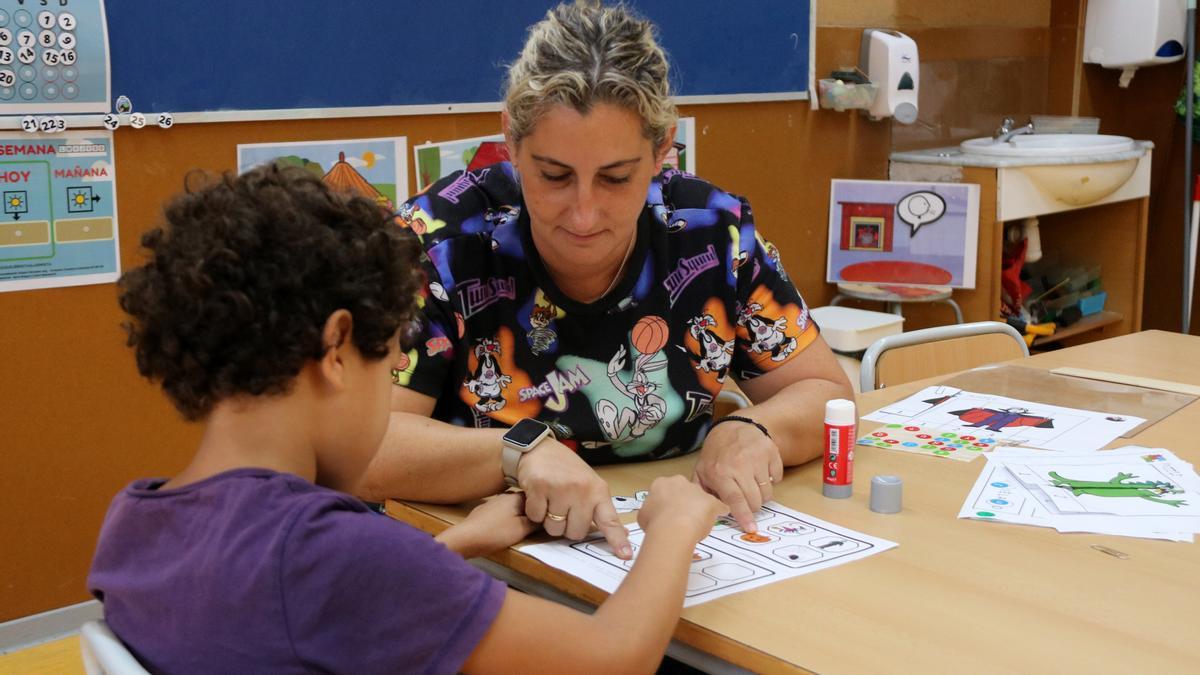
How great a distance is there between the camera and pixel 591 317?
5.52ft

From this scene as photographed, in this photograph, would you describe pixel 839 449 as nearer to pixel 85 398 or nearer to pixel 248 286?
pixel 248 286

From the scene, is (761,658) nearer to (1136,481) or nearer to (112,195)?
(1136,481)

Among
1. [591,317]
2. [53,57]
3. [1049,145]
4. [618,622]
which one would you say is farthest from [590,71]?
[1049,145]

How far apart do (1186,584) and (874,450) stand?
56cm

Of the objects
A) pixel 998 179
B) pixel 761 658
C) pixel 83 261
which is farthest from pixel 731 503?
pixel 998 179

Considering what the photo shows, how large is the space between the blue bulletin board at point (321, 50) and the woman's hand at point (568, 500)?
163cm

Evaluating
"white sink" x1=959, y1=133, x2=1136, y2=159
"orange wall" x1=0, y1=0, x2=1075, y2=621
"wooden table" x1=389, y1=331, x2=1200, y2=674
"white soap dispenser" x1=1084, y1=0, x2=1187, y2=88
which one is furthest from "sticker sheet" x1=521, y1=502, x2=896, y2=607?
"white soap dispenser" x1=1084, y1=0, x2=1187, y2=88

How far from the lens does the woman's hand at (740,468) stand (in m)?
1.47

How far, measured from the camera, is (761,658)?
1.12m

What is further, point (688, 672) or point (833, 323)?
point (833, 323)

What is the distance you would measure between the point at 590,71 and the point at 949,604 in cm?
75

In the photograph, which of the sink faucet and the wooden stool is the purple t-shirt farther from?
the sink faucet

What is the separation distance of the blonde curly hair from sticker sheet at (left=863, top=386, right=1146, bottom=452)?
2.26 ft

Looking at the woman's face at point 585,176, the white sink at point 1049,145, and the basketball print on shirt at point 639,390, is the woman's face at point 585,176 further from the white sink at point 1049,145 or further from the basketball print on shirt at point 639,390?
the white sink at point 1049,145
